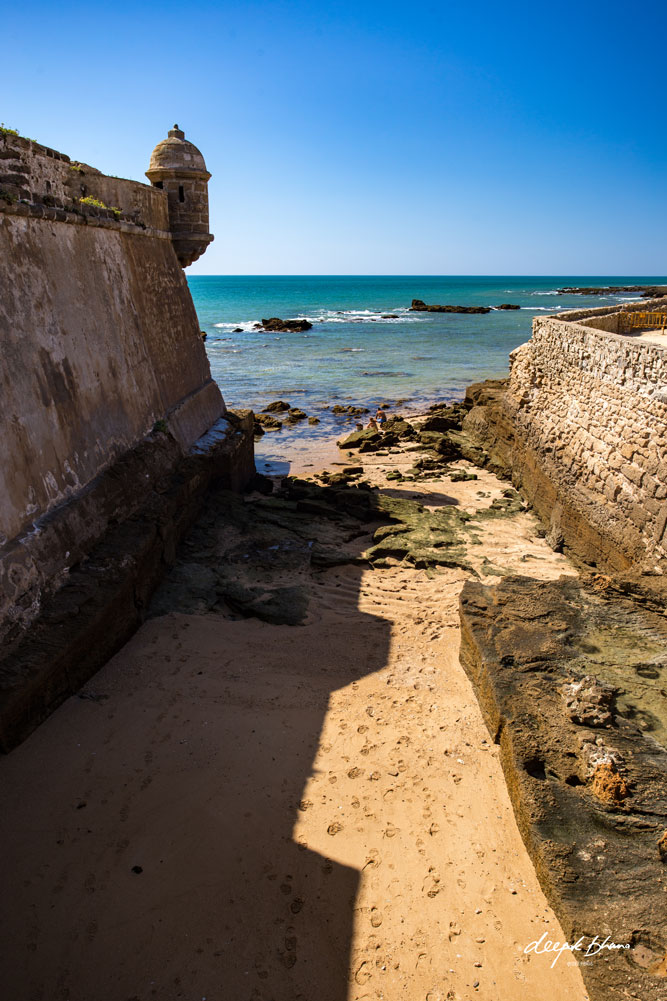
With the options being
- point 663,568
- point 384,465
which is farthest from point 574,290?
point 663,568

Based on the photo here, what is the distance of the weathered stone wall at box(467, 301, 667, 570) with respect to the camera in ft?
22.1

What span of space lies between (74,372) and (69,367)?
4.6 inches

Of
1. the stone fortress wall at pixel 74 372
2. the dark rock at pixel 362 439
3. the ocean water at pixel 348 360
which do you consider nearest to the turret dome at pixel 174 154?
the stone fortress wall at pixel 74 372

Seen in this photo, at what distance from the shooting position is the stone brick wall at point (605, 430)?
6.69m

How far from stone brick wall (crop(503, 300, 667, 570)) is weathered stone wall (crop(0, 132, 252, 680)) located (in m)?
5.95

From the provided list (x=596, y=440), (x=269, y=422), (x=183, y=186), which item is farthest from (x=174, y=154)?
(x=269, y=422)

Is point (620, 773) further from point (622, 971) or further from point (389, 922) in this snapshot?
point (389, 922)

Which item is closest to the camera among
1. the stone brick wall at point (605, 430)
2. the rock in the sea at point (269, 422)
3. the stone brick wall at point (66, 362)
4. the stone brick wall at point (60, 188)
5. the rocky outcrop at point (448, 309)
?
the stone brick wall at point (66, 362)

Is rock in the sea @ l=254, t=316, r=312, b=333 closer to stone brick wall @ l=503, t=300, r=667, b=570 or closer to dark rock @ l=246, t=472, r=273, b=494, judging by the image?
dark rock @ l=246, t=472, r=273, b=494

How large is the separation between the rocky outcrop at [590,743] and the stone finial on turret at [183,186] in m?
8.84

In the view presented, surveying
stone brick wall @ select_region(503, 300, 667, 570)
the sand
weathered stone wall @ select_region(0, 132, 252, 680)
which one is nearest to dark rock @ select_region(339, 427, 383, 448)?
stone brick wall @ select_region(503, 300, 667, 570)

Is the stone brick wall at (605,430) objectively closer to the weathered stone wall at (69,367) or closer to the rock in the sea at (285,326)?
the weathered stone wall at (69,367)

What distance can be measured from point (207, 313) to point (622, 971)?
229 feet

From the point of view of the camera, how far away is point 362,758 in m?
4.90
